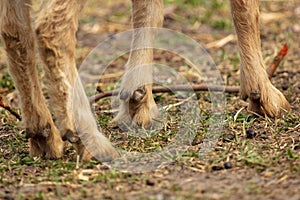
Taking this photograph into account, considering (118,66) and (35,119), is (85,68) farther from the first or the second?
(35,119)

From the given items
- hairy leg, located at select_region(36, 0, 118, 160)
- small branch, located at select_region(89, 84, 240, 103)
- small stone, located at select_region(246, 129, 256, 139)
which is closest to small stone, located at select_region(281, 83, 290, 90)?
small branch, located at select_region(89, 84, 240, 103)

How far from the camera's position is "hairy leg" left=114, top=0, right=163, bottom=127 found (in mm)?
5613

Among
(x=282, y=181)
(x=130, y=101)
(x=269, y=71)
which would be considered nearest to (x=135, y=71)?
(x=130, y=101)

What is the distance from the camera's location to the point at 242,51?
19.1 ft

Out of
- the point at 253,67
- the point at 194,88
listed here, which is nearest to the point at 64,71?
the point at 253,67

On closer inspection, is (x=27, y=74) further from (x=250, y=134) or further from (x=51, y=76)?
(x=250, y=134)

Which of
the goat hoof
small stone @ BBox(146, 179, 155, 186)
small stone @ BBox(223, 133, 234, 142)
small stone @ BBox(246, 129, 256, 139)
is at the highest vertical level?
the goat hoof

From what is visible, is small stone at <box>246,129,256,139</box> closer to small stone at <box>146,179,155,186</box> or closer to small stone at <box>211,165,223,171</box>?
small stone at <box>211,165,223,171</box>

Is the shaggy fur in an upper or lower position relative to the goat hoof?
upper

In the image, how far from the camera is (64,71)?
467 centimetres

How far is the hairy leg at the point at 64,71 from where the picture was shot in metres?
4.63

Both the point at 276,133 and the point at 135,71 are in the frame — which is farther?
the point at 135,71

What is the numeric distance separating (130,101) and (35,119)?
97cm

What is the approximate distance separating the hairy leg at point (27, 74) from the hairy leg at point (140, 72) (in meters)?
0.82
